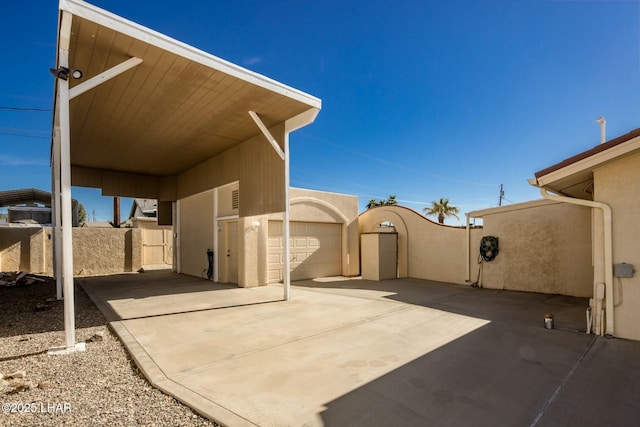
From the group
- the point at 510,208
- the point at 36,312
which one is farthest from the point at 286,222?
the point at 510,208

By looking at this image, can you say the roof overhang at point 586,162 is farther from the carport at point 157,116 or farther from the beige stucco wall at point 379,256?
the beige stucco wall at point 379,256

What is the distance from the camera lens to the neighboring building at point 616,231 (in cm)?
421

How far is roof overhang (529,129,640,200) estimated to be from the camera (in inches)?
159

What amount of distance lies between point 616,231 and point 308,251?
27.2 feet

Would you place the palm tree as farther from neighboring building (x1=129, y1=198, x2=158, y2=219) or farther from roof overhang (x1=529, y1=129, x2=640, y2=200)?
neighboring building (x1=129, y1=198, x2=158, y2=219)

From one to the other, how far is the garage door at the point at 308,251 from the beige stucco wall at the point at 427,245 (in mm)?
2025

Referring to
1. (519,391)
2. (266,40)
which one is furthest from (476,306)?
(266,40)

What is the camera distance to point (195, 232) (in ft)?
39.6

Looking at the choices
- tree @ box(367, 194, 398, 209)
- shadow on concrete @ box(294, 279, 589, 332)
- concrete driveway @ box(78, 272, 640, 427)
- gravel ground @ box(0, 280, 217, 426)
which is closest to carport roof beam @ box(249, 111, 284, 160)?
concrete driveway @ box(78, 272, 640, 427)

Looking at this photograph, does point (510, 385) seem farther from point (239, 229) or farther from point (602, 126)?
point (239, 229)

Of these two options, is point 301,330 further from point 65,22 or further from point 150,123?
point 150,123

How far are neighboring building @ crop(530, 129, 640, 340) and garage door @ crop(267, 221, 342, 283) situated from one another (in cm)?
771

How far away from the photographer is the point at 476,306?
6.68 meters

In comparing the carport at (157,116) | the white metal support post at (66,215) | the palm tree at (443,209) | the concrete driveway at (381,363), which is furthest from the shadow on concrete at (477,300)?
the palm tree at (443,209)
